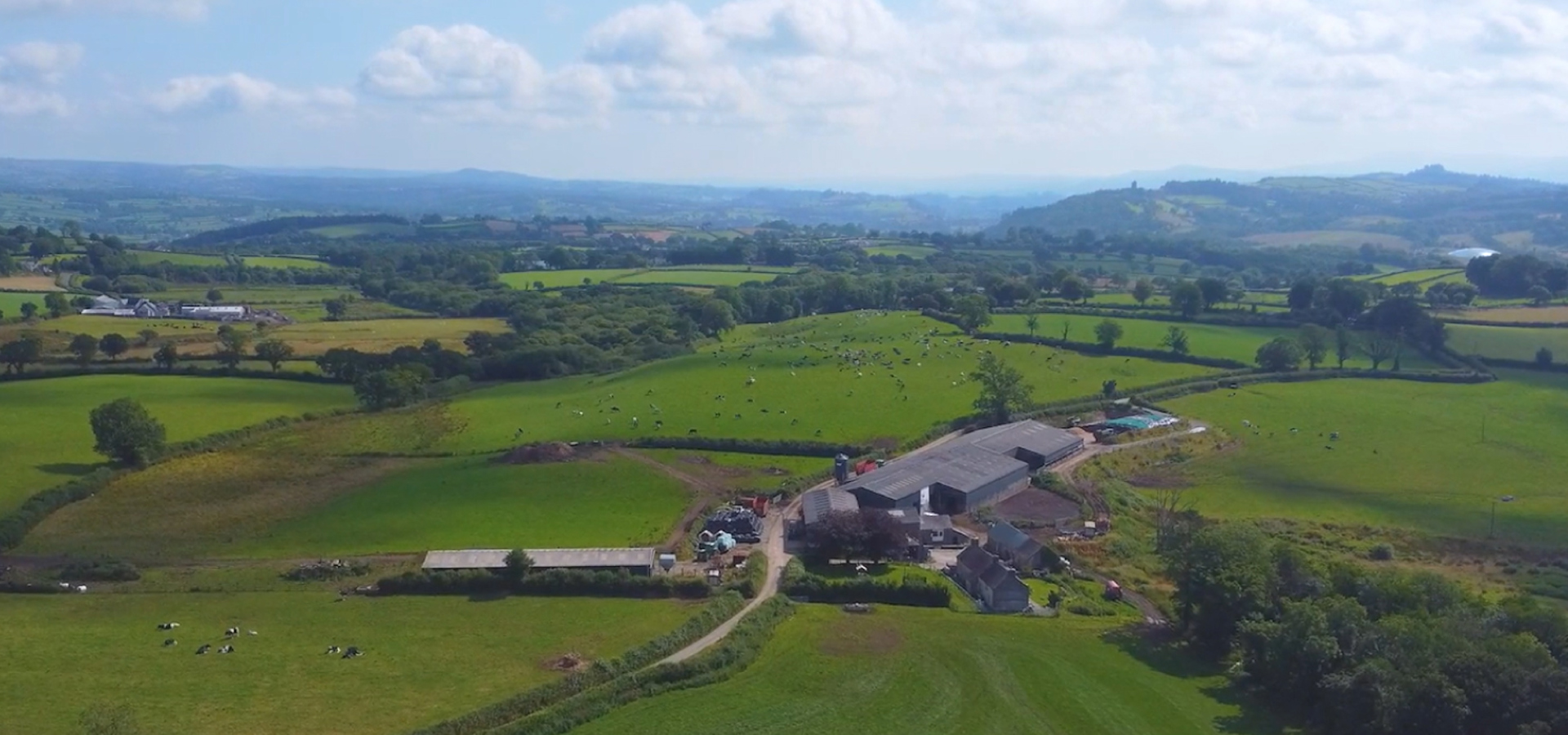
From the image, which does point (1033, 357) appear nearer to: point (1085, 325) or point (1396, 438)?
point (1085, 325)

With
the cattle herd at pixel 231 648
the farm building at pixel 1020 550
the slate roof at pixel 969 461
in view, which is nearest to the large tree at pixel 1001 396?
the slate roof at pixel 969 461

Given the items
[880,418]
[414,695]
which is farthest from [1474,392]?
[414,695]

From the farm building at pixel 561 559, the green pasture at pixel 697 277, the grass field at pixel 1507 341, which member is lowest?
the farm building at pixel 561 559

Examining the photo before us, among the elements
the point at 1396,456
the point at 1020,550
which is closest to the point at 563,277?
the point at 1396,456

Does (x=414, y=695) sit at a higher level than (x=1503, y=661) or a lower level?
lower

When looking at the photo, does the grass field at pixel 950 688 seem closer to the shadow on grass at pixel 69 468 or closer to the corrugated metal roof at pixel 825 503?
the corrugated metal roof at pixel 825 503

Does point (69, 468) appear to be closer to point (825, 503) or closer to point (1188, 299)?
point (825, 503)
